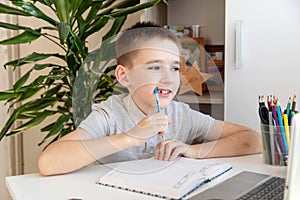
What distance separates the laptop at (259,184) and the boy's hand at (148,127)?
22 centimetres

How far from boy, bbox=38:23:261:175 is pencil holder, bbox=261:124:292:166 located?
10cm

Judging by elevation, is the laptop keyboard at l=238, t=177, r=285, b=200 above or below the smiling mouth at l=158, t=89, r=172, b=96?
below

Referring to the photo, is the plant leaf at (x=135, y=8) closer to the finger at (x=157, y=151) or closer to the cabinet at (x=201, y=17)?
the cabinet at (x=201, y=17)

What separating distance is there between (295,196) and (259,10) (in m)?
1.04

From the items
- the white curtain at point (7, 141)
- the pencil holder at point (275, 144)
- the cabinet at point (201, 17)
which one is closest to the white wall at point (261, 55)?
the cabinet at point (201, 17)

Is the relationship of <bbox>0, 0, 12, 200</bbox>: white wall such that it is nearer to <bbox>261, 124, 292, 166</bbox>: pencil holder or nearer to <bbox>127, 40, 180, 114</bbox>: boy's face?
<bbox>127, 40, 180, 114</bbox>: boy's face

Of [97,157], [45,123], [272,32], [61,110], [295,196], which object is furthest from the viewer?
[45,123]

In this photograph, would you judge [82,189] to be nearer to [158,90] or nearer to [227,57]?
[158,90]

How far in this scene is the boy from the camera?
117 centimetres

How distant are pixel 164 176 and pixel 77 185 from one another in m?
0.20

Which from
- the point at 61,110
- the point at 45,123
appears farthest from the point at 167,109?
the point at 45,123

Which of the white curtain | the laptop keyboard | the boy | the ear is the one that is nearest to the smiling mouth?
the boy

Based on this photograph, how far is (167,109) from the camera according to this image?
1.24 meters

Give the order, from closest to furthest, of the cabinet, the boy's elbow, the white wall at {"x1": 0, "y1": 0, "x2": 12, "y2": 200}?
1. the boy's elbow
2. the cabinet
3. the white wall at {"x1": 0, "y1": 0, "x2": 12, "y2": 200}
